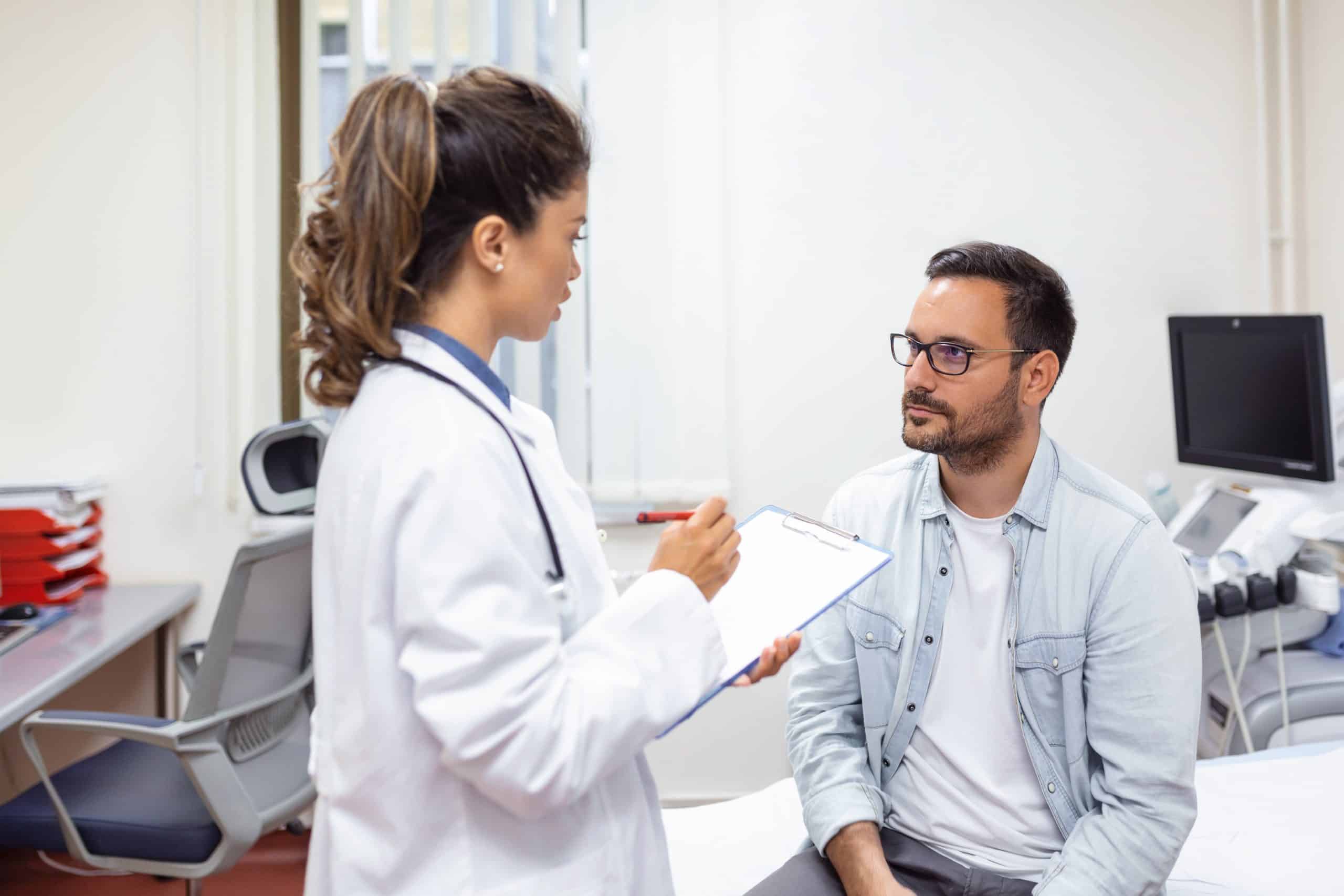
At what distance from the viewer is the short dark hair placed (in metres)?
1.41

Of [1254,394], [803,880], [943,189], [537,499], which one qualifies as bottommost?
[803,880]

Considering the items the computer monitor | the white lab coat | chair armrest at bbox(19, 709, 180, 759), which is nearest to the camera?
the white lab coat

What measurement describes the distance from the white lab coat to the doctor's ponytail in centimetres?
4

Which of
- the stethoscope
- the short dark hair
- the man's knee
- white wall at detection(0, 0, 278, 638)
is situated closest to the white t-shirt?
the man's knee

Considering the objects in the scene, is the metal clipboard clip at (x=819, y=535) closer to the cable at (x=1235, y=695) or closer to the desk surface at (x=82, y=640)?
the cable at (x=1235, y=695)

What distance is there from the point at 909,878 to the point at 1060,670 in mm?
327

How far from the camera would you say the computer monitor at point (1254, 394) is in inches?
83.1

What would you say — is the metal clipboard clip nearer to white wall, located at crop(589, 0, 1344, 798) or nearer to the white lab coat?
the white lab coat

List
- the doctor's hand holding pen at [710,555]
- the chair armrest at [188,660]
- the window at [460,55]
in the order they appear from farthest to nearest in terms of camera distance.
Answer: the window at [460,55]
the chair armrest at [188,660]
the doctor's hand holding pen at [710,555]

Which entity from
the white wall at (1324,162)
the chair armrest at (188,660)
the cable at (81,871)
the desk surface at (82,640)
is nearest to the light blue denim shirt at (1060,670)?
the desk surface at (82,640)

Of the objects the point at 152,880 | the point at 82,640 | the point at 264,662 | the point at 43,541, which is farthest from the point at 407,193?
the point at 152,880

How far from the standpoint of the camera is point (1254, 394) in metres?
2.28

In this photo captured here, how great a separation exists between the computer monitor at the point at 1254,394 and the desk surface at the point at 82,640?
96.8 inches

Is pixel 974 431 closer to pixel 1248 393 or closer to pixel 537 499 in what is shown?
pixel 537 499
